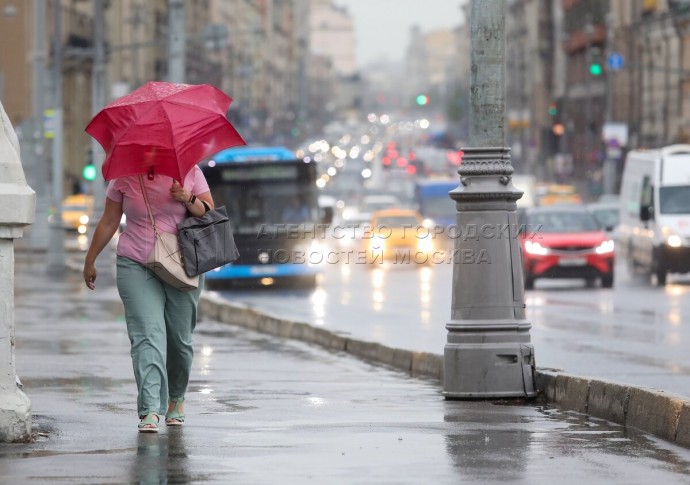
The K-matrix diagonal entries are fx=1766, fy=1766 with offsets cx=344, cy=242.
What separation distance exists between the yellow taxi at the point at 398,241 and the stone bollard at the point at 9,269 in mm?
41702

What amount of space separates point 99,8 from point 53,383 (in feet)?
94.8

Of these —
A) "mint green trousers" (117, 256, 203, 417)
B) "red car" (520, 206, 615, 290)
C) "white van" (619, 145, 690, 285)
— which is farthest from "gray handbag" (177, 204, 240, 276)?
"white van" (619, 145, 690, 285)

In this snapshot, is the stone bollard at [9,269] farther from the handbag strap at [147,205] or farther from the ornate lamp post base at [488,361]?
the ornate lamp post base at [488,361]

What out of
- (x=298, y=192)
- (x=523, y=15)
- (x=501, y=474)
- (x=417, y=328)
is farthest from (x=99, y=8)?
(x=523, y=15)

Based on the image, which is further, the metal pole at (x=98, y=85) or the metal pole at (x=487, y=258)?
the metal pole at (x=98, y=85)

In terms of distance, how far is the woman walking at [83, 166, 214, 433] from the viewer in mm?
10273

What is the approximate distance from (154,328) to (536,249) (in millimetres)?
25251

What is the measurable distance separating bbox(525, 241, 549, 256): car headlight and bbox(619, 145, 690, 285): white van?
2.51m

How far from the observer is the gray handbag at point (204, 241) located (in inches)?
408

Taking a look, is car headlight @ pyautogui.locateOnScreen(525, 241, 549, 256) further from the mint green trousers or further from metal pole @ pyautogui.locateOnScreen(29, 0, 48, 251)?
the mint green trousers

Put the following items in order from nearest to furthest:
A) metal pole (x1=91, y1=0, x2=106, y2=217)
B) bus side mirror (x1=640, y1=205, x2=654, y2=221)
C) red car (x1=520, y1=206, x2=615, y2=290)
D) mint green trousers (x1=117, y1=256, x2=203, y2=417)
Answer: mint green trousers (x1=117, y1=256, x2=203, y2=417), red car (x1=520, y1=206, x2=615, y2=290), bus side mirror (x1=640, y1=205, x2=654, y2=221), metal pole (x1=91, y1=0, x2=106, y2=217)

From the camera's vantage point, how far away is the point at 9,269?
9.70 m

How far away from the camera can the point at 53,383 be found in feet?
46.6

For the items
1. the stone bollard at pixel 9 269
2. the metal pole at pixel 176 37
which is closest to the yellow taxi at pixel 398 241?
the metal pole at pixel 176 37
